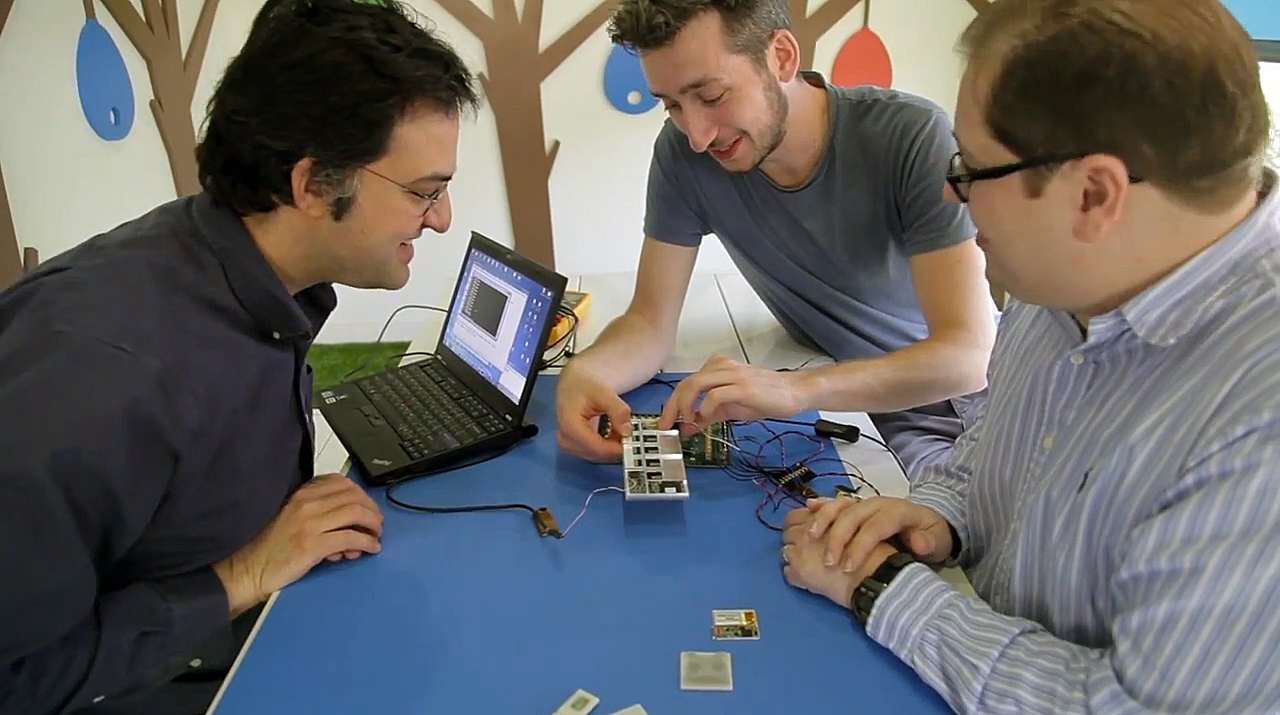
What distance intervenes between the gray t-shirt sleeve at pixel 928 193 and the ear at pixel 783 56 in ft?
0.79

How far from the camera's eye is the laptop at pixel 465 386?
141cm

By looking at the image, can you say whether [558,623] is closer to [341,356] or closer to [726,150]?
[726,150]

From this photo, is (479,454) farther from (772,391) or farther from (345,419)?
Result: (772,391)

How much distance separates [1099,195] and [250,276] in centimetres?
94

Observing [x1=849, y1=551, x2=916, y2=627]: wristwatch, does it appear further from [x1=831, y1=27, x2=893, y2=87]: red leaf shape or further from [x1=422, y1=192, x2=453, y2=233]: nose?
[x1=831, y1=27, x2=893, y2=87]: red leaf shape

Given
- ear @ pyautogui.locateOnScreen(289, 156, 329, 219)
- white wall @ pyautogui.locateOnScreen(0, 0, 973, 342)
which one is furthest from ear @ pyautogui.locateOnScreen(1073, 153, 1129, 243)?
white wall @ pyautogui.locateOnScreen(0, 0, 973, 342)

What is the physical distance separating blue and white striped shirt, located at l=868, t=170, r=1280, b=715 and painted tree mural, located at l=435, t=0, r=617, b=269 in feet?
8.19

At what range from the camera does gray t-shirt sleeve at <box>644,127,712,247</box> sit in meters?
1.83

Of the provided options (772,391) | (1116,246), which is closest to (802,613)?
(772,391)

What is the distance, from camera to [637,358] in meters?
1.68

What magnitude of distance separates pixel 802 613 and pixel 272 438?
692mm

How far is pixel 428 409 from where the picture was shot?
154 centimetres

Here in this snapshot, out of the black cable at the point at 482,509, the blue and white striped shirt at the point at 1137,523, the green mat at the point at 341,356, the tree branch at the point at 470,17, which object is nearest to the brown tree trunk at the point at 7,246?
the green mat at the point at 341,356

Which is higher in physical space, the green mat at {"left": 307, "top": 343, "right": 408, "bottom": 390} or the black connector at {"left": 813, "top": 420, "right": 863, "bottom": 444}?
the black connector at {"left": 813, "top": 420, "right": 863, "bottom": 444}
